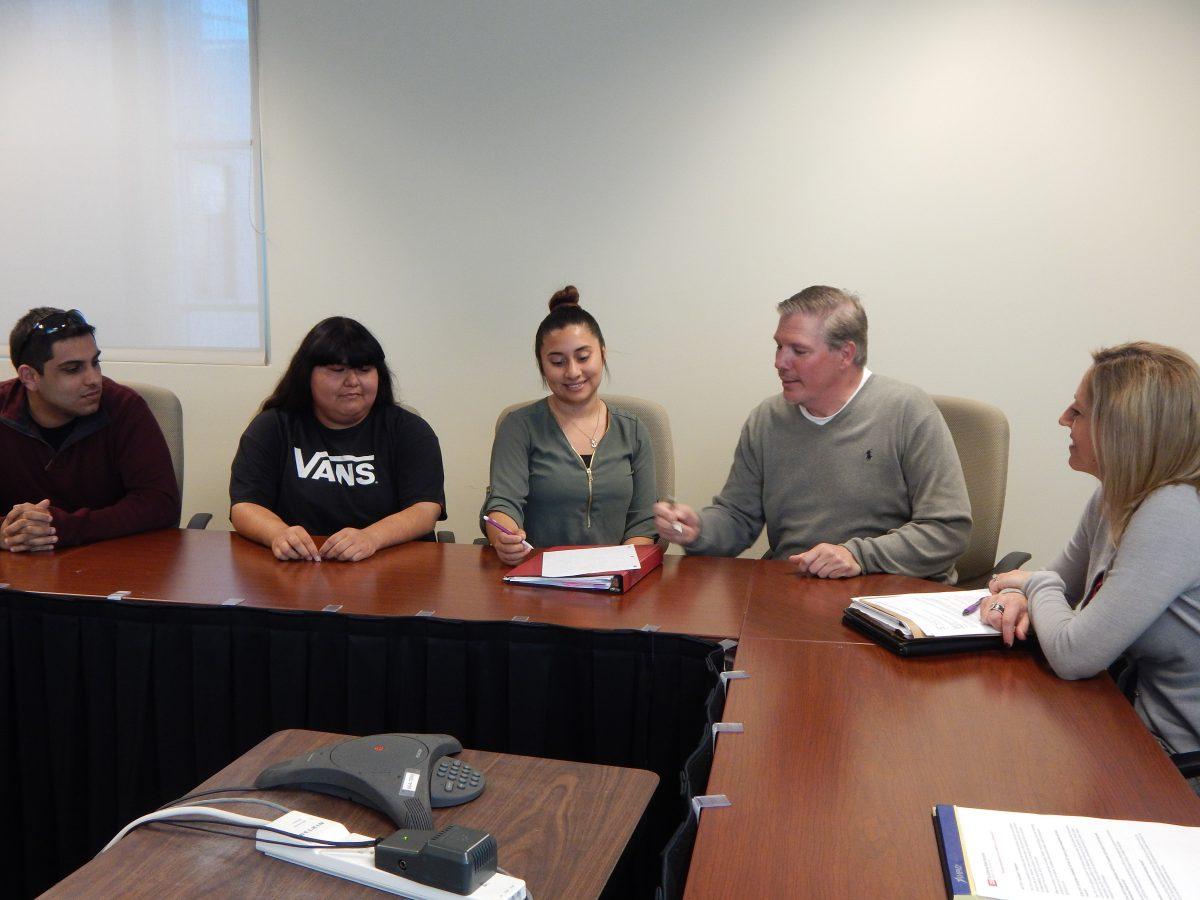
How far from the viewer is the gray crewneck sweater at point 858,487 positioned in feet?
7.98

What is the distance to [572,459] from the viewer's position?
276 cm

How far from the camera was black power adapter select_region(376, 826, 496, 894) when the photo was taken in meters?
1.00

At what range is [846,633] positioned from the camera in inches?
74.4

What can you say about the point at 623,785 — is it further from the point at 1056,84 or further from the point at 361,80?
the point at 361,80

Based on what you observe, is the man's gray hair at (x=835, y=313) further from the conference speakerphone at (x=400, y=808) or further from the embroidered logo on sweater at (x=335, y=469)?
the conference speakerphone at (x=400, y=808)

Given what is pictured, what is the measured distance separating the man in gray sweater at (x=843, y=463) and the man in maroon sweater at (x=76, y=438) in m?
1.37

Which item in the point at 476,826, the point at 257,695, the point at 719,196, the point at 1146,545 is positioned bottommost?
the point at 257,695

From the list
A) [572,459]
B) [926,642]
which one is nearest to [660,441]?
[572,459]

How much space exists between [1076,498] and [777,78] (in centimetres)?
175

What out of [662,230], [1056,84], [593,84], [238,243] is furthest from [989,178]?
[238,243]

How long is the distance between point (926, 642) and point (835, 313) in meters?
1.03

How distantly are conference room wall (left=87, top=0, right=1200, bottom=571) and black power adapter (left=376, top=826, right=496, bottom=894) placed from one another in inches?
108

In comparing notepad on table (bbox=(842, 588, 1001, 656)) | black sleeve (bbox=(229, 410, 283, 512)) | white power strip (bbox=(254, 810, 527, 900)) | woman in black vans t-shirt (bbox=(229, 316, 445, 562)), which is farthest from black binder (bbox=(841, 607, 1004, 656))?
black sleeve (bbox=(229, 410, 283, 512))

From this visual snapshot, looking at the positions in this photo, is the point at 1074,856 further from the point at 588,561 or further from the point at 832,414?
the point at 832,414
